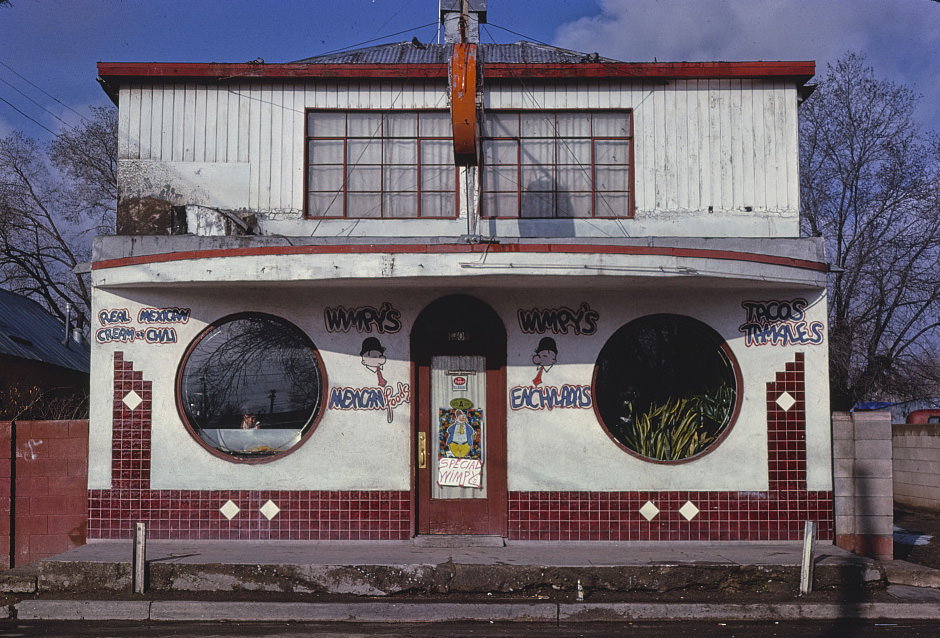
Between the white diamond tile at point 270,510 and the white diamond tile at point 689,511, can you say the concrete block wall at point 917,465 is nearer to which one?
the white diamond tile at point 689,511

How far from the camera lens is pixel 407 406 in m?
11.7

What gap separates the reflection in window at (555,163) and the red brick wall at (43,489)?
599 centimetres

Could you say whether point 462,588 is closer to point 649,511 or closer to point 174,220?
point 649,511

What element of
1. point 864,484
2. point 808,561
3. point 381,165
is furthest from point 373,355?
point 864,484

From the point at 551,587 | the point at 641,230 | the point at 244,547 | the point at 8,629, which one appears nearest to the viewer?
the point at 8,629

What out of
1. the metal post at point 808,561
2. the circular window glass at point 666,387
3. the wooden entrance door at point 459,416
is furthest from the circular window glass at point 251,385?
the metal post at point 808,561

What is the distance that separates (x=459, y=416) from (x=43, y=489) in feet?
16.8

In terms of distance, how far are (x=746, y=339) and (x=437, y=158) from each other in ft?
15.0

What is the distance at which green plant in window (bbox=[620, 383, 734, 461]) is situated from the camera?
11805mm

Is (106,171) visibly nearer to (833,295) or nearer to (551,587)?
(833,295)

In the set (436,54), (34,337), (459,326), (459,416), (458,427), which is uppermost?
(436,54)

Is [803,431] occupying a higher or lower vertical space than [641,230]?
lower

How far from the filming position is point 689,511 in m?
11.5

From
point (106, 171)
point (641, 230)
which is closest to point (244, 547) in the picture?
point (641, 230)
